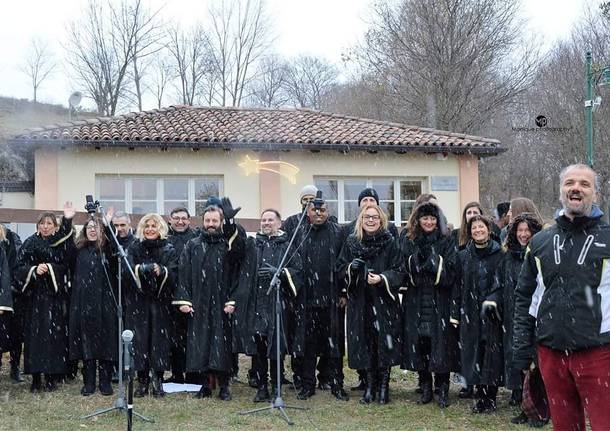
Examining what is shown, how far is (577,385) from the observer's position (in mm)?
4176

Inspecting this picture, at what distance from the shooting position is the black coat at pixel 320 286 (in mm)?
7918

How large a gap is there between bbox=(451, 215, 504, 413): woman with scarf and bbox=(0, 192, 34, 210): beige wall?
47.9ft

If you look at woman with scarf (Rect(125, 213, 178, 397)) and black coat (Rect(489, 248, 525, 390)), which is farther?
woman with scarf (Rect(125, 213, 178, 397))

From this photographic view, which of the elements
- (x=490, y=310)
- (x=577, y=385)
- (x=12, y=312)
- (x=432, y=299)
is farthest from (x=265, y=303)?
(x=577, y=385)

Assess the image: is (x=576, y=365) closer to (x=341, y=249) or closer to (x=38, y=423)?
(x=341, y=249)

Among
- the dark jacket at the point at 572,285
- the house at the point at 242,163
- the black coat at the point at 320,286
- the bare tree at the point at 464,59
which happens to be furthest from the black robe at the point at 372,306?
the bare tree at the point at 464,59

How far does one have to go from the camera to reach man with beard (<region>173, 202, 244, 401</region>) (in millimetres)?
7758

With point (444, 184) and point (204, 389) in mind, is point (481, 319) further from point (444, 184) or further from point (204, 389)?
point (444, 184)

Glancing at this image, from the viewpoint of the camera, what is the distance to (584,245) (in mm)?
4164

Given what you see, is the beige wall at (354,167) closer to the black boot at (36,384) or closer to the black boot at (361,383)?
the black boot at (361,383)

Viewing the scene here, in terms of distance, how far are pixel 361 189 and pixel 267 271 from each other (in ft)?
40.5

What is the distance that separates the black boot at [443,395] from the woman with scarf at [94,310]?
3.43 metres

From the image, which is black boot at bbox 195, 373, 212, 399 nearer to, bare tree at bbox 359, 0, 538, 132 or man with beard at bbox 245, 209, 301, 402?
man with beard at bbox 245, 209, 301, 402

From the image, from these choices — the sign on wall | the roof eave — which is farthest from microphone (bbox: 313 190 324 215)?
the sign on wall
